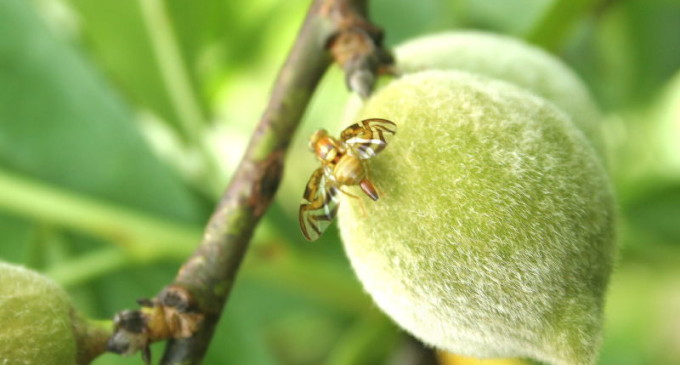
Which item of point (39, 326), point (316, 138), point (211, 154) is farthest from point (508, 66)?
point (211, 154)

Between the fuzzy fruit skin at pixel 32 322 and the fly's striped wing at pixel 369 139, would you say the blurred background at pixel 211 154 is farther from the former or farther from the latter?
the fly's striped wing at pixel 369 139

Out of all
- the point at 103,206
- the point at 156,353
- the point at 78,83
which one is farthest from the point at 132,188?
the point at 156,353

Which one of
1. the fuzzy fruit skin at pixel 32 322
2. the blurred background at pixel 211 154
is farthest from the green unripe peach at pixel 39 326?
the blurred background at pixel 211 154

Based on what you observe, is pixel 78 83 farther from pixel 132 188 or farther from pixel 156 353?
pixel 156 353

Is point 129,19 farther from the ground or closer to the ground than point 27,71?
farther from the ground

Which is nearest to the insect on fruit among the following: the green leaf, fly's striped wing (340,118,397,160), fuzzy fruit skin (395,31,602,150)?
fly's striped wing (340,118,397,160)

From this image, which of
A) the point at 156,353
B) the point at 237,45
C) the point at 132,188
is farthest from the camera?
the point at 237,45
